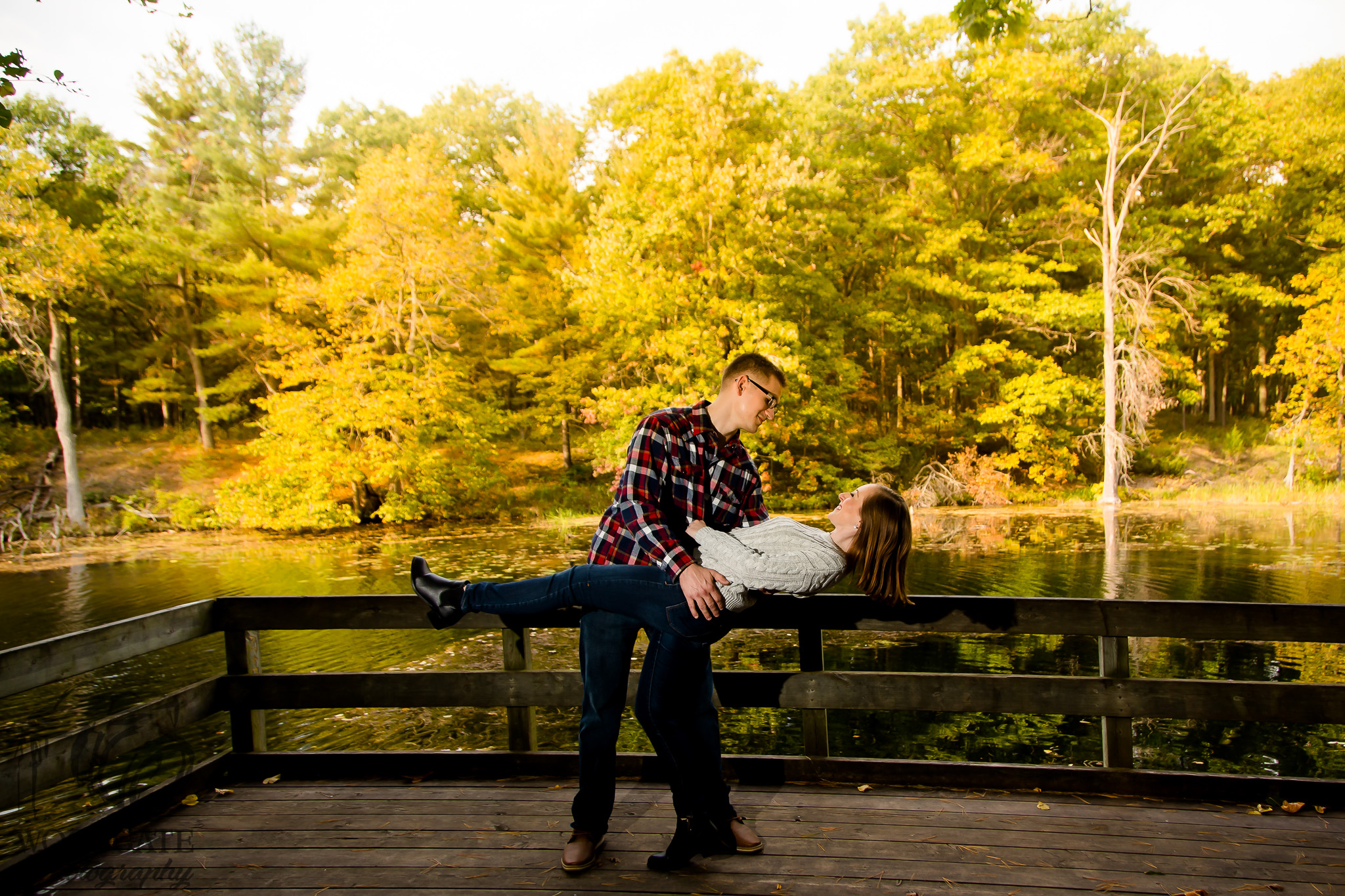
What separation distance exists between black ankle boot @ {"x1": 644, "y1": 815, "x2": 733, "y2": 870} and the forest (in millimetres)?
11521

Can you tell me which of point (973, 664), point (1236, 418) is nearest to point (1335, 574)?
point (973, 664)

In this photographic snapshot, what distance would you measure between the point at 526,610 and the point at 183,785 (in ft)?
4.61

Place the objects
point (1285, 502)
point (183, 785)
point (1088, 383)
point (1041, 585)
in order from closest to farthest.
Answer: point (183, 785), point (1041, 585), point (1285, 502), point (1088, 383)

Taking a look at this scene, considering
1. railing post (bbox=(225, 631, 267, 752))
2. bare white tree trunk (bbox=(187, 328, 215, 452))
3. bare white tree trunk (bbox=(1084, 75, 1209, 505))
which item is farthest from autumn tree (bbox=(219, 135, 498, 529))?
bare white tree trunk (bbox=(1084, 75, 1209, 505))

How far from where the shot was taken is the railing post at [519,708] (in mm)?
2746

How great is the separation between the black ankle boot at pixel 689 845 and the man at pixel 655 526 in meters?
0.06

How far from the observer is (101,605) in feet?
29.6

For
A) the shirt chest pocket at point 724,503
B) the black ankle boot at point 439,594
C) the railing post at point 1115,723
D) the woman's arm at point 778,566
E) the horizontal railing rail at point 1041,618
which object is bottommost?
the railing post at point 1115,723

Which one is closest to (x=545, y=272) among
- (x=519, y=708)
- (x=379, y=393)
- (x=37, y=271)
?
(x=379, y=393)

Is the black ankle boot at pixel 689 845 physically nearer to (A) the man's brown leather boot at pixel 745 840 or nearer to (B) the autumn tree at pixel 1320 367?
(A) the man's brown leather boot at pixel 745 840

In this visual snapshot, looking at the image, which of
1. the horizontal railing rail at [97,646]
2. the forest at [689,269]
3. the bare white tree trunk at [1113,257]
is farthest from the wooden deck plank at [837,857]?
the bare white tree trunk at [1113,257]

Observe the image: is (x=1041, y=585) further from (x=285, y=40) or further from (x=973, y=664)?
(x=285, y=40)

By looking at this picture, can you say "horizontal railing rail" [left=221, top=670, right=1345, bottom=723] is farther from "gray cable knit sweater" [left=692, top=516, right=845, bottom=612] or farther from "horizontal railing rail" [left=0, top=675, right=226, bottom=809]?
"gray cable knit sweater" [left=692, top=516, right=845, bottom=612]

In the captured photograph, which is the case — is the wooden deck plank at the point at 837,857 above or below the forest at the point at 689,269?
below
